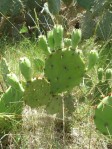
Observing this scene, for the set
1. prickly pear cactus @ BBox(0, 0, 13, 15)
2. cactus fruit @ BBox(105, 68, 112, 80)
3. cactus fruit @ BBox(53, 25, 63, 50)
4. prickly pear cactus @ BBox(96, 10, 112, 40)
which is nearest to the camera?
cactus fruit @ BBox(53, 25, 63, 50)

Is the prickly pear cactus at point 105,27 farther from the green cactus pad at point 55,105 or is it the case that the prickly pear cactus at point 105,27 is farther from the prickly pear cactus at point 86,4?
the green cactus pad at point 55,105

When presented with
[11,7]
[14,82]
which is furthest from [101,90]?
[11,7]

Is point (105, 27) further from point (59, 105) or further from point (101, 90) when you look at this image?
point (59, 105)

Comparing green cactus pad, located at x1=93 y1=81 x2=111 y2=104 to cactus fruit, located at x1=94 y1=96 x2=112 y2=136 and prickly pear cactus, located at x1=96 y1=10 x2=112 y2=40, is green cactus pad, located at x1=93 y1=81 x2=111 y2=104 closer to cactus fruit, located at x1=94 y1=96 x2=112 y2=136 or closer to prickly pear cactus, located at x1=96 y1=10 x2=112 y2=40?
cactus fruit, located at x1=94 y1=96 x2=112 y2=136

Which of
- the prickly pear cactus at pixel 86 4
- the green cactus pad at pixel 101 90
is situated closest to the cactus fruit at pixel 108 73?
the green cactus pad at pixel 101 90

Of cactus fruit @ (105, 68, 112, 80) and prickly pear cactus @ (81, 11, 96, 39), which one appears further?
prickly pear cactus @ (81, 11, 96, 39)

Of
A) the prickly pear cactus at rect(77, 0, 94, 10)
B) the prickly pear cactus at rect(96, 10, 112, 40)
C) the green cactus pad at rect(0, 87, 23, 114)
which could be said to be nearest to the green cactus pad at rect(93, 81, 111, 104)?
the green cactus pad at rect(0, 87, 23, 114)
